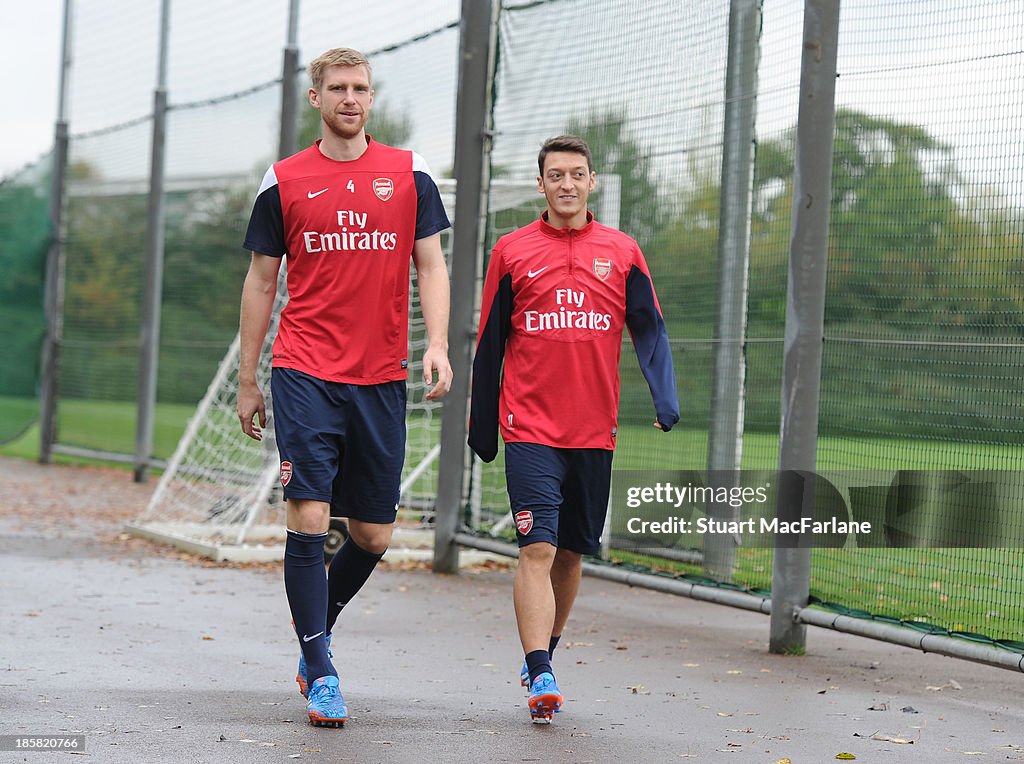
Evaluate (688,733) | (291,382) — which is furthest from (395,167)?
(688,733)

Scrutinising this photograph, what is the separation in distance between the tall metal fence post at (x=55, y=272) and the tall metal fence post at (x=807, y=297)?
1462 cm

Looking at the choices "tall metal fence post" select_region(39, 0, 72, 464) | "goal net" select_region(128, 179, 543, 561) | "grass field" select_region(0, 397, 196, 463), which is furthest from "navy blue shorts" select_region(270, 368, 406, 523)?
"tall metal fence post" select_region(39, 0, 72, 464)

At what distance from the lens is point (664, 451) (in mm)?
9859

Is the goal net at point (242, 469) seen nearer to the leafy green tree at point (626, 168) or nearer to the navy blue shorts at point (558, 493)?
the leafy green tree at point (626, 168)

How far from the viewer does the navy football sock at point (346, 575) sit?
558 cm

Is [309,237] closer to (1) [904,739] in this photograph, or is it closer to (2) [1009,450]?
(1) [904,739]

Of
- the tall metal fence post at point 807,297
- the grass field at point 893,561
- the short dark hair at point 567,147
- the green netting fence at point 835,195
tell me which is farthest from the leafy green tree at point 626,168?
the short dark hair at point 567,147

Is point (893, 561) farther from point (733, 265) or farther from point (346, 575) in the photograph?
point (346, 575)

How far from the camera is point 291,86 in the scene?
46.2 feet

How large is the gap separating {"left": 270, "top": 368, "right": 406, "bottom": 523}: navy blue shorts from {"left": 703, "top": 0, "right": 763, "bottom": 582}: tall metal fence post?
3.72 meters

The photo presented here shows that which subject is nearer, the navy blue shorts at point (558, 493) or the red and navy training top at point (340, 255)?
the red and navy training top at point (340, 255)

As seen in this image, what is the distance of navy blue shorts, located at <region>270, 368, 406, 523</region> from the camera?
204 inches

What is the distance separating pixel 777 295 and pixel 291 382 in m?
4.38

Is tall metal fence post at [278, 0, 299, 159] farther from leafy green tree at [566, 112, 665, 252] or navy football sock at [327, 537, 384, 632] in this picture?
navy football sock at [327, 537, 384, 632]
